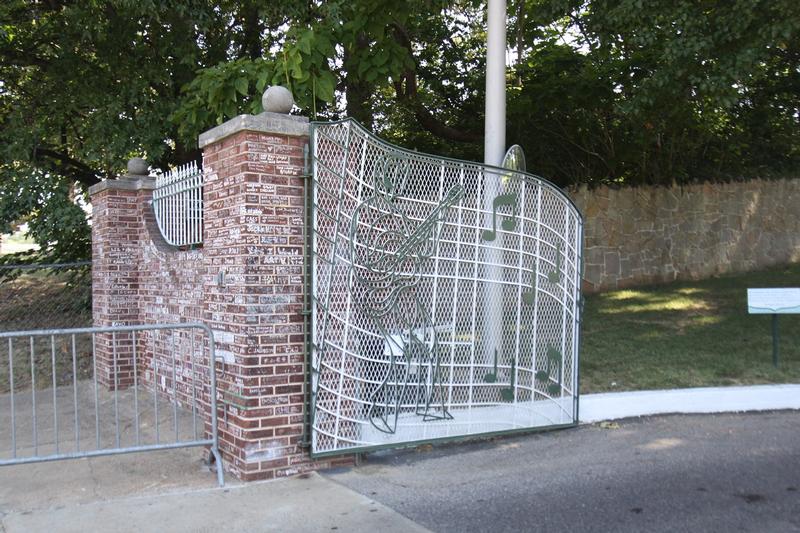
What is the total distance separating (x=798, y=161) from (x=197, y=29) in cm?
1511

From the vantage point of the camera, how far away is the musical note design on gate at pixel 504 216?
616 cm

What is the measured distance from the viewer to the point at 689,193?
1488cm

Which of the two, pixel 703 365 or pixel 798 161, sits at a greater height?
pixel 798 161

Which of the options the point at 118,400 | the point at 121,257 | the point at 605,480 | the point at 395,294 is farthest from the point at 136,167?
the point at 605,480

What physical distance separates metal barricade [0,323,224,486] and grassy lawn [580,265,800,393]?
12.9ft

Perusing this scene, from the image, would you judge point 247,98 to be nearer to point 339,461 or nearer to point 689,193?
point 339,461

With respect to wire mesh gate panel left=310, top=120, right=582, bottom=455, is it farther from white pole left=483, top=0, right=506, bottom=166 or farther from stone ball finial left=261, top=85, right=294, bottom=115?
white pole left=483, top=0, right=506, bottom=166

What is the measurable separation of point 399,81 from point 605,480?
8.83 meters

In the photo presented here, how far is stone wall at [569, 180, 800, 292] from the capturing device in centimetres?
1335

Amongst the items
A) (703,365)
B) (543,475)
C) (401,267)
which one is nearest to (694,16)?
(703,365)

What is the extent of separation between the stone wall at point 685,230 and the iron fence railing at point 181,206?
316 inches

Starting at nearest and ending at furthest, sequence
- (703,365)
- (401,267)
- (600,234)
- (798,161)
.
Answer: (401,267) → (703,365) → (600,234) → (798,161)

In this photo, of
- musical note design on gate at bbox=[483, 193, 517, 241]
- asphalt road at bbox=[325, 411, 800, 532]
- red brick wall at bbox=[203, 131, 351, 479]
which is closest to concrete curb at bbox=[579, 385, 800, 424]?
asphalt road at bbox=[325, 411, 800, 532]

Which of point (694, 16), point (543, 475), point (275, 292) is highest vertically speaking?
point (694, 16)
